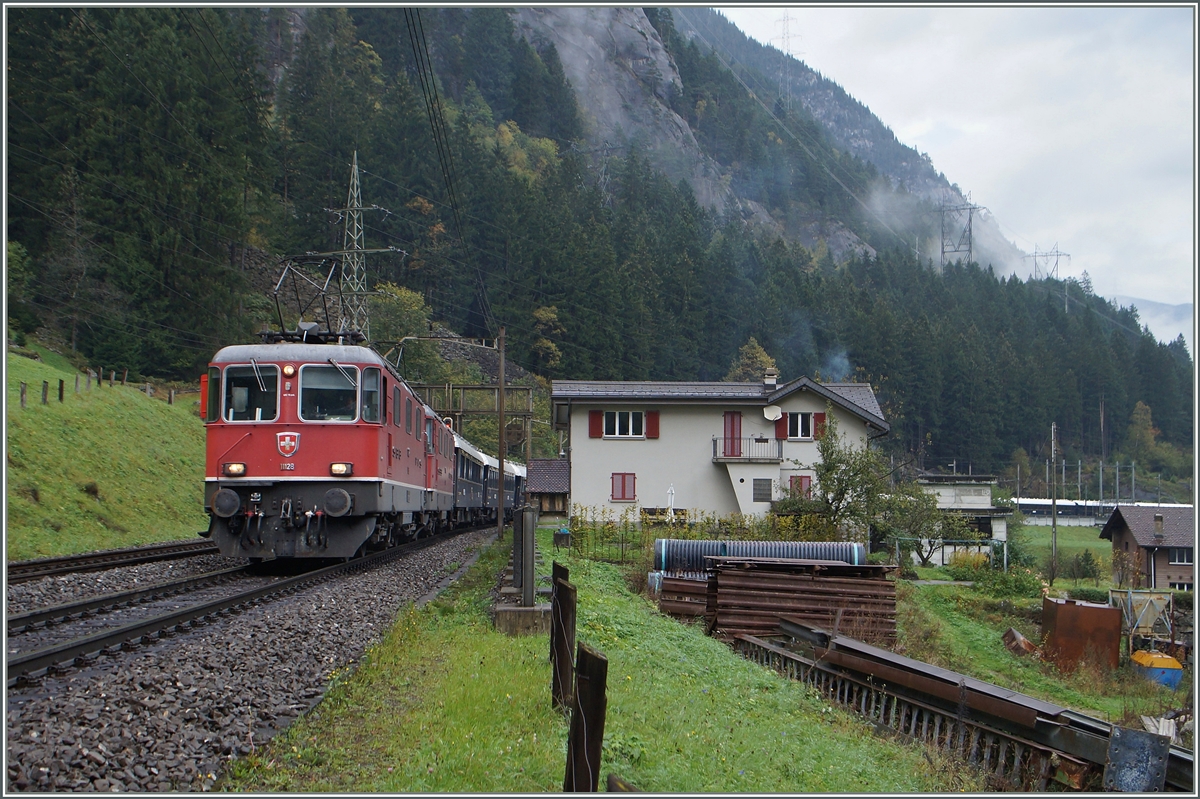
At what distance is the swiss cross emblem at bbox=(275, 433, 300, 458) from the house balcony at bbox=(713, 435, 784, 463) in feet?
77.9

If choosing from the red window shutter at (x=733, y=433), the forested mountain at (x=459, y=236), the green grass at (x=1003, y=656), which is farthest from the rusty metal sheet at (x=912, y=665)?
the red window shutter at (x=733, y=433)

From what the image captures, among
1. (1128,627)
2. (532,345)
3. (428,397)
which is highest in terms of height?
(532,345)

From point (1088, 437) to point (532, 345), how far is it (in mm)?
67083

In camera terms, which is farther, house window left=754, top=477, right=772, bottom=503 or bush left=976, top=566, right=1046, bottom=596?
house window left=754, top=477, right=772, bottom=503

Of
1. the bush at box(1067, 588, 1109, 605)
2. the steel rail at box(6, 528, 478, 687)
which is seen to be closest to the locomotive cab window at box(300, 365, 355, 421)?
the steel rail at box(6, 528, 478, 687)

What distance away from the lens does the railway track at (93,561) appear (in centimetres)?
1204

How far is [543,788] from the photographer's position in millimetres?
4883

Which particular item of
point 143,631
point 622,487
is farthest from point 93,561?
point 622,487

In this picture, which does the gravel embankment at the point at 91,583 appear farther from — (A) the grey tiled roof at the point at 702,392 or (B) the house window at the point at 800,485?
(A) the grey tiled roof at the point at 702,392

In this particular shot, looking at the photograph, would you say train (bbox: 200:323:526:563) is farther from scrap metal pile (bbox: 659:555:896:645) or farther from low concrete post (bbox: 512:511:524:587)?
scrap metal pile (bbox: 659:555:896:645)

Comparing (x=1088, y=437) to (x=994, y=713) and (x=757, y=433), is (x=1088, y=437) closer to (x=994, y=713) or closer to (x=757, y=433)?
(x=757, y=433)

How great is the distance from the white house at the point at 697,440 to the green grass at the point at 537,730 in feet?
82.0

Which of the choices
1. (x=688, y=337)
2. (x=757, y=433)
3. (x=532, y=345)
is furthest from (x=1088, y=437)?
(x=757, y=433)

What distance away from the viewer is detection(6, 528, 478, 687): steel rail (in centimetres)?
635
